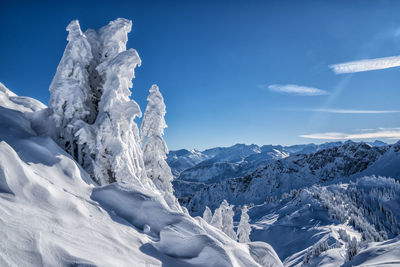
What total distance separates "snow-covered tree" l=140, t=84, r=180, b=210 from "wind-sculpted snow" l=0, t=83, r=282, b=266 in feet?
35.9

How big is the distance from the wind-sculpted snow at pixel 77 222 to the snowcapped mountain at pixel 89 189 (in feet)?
0.09

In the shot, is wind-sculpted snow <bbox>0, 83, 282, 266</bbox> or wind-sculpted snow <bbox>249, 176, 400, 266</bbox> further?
wind-sculpted snow <bbox>249, 176, 400, 266</bbox>

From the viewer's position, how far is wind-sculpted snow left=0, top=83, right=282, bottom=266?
179 inches

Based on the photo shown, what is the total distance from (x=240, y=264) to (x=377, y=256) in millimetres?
9970

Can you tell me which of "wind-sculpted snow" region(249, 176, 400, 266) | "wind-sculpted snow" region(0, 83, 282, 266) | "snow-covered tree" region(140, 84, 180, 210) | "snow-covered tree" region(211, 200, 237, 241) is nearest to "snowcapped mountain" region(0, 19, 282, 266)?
"wind-sculpted snow" region(0, 83, 282, 266)

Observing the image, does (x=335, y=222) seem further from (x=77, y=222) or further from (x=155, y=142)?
(x=77, y=222)

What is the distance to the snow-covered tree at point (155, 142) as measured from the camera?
20875 mm

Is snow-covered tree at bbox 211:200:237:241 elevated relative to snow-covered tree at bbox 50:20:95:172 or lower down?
lower down

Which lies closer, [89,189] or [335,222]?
[89,189]

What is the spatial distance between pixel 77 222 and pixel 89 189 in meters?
3.24

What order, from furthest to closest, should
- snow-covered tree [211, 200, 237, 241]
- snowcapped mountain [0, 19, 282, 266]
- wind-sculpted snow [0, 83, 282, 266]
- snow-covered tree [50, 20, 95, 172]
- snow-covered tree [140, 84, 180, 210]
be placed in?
snow-covered tree [211, 200, 237, 241]
snow-covered tree [140, 84, 180, 210]
snow-covered tree [50, 20, 95, 172]
snowcapped mountain [0, 19, 282, 266]
wind-sculpted snow [0, 83, 282, 266]

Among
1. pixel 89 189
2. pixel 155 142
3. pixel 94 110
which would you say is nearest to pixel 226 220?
pixel 155 142

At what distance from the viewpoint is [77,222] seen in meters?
6.17

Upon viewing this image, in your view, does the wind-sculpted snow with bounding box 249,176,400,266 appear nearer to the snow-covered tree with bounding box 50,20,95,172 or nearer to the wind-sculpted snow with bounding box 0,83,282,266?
the wind-sculpted snow with bounding box 0,83,282,266
